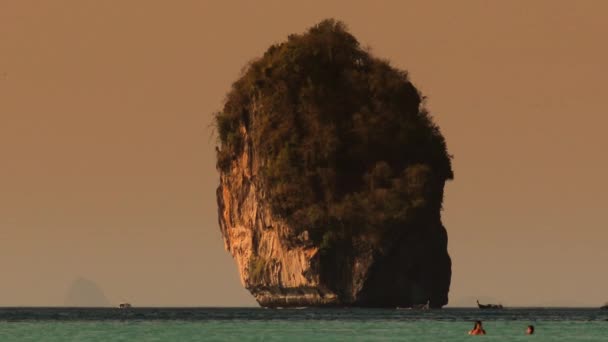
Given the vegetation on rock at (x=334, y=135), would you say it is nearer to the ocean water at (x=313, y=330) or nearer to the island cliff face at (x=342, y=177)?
the island cliff face at (x=342, y=177)

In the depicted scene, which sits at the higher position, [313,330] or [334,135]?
[334,135]

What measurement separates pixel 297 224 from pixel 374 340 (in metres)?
81.0

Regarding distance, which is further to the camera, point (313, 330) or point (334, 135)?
point (334, 135)

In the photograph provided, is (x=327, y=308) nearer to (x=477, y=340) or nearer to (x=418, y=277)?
(x=418, y=277)

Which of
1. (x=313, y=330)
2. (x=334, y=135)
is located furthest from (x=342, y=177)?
(x=313, y=330)

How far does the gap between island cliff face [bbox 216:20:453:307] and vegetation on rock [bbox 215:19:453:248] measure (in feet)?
0.39

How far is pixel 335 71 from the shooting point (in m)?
174

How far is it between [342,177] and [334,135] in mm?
5151

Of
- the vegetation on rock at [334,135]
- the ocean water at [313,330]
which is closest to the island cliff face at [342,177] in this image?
the vegetation on rock at [334,135]

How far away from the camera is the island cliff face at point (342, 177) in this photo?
167m

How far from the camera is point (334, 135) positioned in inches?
6708

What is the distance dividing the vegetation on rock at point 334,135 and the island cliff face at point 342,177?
0.39ft

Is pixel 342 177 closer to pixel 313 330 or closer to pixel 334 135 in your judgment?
pixel 334 135

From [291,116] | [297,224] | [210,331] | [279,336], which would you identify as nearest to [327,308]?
[297,224]
